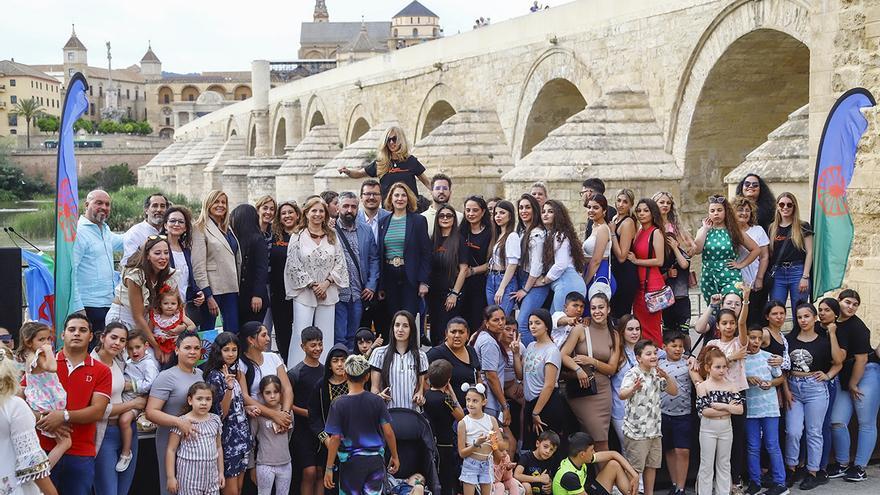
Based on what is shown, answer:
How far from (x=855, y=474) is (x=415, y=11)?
82.5 meters

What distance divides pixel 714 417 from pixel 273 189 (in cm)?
2441

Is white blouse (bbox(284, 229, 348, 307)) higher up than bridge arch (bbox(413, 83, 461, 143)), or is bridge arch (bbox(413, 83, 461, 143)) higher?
bridge arch (bbox(413, 83, 461, 143))

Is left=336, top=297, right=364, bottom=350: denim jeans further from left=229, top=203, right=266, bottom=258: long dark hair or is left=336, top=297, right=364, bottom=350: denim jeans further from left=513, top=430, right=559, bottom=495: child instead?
left=513, top=430, right=559, bottom=495: child

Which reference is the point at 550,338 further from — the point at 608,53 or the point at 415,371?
the point at 608,53

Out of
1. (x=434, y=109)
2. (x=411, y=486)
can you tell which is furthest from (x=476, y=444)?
(x=434, y=109)

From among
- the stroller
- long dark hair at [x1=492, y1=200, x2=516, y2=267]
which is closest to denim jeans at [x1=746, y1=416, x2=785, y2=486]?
long dark hair at [x1=492, y1=200, x2=516, y2=267]

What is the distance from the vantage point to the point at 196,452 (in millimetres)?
4613

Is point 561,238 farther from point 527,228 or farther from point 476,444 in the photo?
point 476,444

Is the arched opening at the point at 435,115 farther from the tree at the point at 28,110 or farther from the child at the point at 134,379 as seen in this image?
the tree at the point at 28,110

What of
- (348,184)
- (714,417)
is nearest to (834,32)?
(714,417)

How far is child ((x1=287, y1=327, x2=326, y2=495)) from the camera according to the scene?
5031 millimetres

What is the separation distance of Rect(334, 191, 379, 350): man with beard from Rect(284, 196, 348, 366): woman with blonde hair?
0.16 m

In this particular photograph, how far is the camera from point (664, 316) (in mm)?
6629

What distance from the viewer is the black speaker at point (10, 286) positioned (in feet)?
18.7
